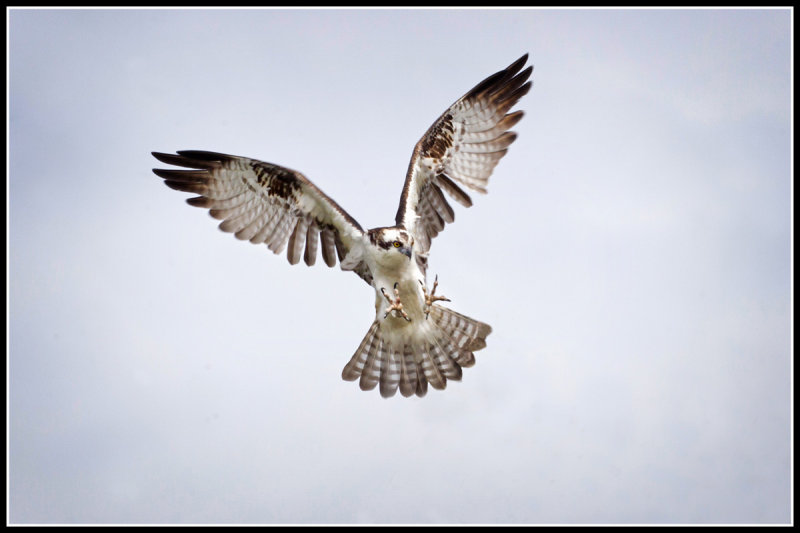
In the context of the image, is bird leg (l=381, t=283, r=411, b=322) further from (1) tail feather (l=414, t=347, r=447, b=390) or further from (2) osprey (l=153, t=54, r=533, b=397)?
(1) tail feather (l=414, t=347, r=447, b=390)

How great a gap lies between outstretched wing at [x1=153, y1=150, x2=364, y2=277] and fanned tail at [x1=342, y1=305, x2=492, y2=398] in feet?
3.77

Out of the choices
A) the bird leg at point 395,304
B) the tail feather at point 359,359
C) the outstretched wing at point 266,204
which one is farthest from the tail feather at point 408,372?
the outstretched wing at point 266,204

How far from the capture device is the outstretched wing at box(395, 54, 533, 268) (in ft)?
39.2

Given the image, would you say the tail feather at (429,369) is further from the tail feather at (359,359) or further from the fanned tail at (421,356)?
the tail feather at (359,359)

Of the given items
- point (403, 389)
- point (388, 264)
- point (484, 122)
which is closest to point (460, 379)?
point (403, 389)

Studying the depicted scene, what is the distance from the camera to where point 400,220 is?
1127 centimetres

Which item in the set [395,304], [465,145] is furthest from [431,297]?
[465,145]

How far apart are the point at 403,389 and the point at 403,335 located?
75cm

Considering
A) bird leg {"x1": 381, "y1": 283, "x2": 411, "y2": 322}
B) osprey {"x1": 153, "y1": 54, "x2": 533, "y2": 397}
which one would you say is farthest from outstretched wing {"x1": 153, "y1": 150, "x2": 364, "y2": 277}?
bird leg {"x1": 381, "y1": 283, "x2": 411, "y2": 322}

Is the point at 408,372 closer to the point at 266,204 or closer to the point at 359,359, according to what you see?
the point at 359,359

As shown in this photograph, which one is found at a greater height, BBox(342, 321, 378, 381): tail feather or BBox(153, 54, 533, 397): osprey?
BBox(153, 54, 533, 397): osprey

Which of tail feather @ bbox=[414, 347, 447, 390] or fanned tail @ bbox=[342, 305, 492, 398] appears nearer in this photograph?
fanned tail @ bbox=[342, 305, 492, 398]

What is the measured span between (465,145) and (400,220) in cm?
169

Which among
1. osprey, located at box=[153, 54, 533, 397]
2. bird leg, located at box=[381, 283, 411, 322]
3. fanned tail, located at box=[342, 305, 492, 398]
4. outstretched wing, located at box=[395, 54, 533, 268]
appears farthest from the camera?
outstretched wing, located at box=[395, 54, 533, 268]
